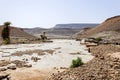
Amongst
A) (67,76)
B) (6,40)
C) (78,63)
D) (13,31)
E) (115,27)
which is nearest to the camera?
(67,76)

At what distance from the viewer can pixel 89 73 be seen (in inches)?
539

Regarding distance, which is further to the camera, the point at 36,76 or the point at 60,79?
the point at 36,76

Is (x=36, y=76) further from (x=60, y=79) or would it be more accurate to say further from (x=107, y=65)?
(x=107, y=65)

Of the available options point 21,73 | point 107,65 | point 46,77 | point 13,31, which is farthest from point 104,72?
point 13,31

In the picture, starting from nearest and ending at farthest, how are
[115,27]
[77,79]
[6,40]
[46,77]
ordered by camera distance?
[77,79] < [46,77] < [6,40] < [115,27]

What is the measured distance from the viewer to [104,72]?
13570mm

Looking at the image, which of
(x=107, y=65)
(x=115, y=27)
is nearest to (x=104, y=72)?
(x=107, y=65)

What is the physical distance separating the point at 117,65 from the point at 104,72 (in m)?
1.46

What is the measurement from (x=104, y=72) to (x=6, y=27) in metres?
38.3

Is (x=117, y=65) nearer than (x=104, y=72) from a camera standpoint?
No

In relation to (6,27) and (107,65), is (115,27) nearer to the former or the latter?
(6,27)

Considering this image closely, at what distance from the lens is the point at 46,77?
1520 centimetres

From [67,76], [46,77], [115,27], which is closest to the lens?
[67,76]

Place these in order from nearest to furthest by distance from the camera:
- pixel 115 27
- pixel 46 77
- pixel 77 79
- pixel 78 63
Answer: pixel 77 79 → pixel 46 77 → pixel 78 63 → pixel 115 27
